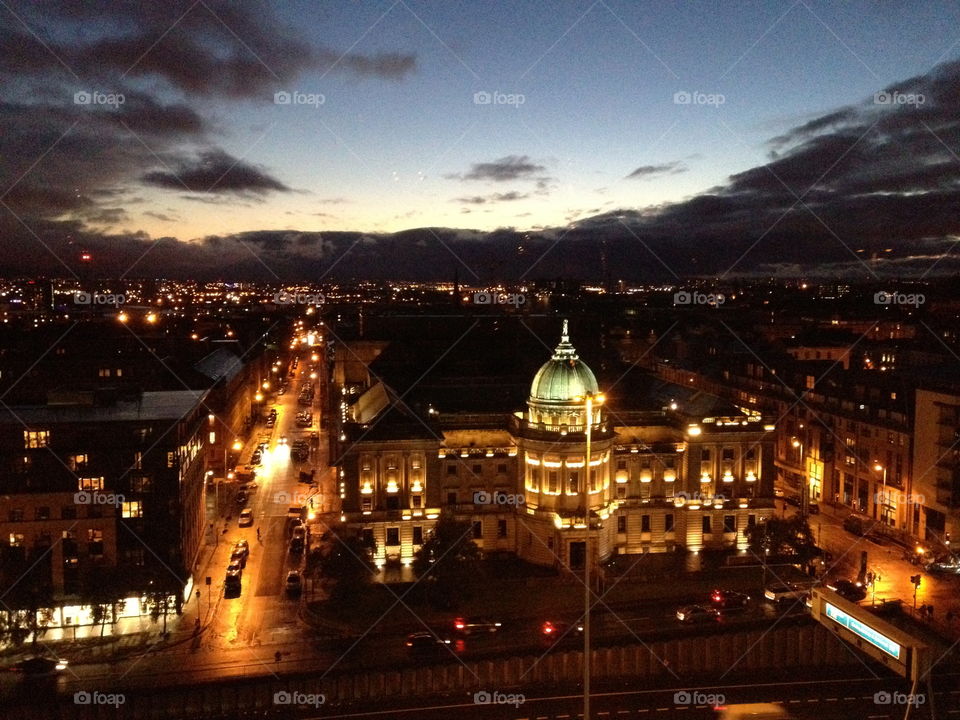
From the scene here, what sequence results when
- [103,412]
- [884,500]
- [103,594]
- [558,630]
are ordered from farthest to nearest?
[884,500], [103,412], [558,630], [103,594]

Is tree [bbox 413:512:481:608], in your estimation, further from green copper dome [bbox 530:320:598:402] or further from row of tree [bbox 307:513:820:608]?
green copper dome [bbox 530:320:598:402]

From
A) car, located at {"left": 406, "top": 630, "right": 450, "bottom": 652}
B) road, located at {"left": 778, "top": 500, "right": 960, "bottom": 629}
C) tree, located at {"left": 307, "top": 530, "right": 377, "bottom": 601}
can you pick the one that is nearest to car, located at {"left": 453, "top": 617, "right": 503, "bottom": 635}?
car, located at {"left": 406, "top": 630, "right": 450, "bottom": 652}

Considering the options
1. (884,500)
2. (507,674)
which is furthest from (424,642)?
(884,500)

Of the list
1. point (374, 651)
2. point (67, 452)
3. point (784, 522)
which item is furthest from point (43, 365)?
point (784, 522)

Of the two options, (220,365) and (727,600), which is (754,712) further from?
(220,365)

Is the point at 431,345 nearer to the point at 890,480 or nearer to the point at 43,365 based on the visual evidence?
the point at 43,365
